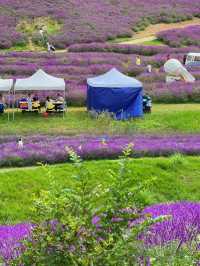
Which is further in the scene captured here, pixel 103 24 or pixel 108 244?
pixel 103 24

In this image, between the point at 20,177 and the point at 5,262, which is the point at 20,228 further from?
the point at 20,177

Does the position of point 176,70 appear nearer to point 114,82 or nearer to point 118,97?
point 114,82

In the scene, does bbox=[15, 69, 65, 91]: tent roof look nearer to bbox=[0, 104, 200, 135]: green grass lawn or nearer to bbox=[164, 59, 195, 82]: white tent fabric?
bbox=[0, 104, 200, 135]: green grass lawn

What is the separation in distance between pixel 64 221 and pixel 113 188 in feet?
1.52

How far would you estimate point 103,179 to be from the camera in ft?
61.5

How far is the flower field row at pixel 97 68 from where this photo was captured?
35.5m

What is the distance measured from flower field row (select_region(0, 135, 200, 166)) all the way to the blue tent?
583cm

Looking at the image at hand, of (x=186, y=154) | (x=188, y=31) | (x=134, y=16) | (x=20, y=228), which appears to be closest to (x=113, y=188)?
(x=20, y=228)

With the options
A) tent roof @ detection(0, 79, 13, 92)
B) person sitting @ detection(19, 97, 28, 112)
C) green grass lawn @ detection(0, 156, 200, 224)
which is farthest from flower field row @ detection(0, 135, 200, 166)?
person sitting @ detection(19, 97, 28, 112)

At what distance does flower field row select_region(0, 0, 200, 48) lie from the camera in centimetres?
6174

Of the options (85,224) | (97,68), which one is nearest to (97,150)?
(85,224)

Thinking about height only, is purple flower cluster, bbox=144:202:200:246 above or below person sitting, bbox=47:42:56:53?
above

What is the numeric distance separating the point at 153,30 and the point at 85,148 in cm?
5127

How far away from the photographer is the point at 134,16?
74625 millimetres
